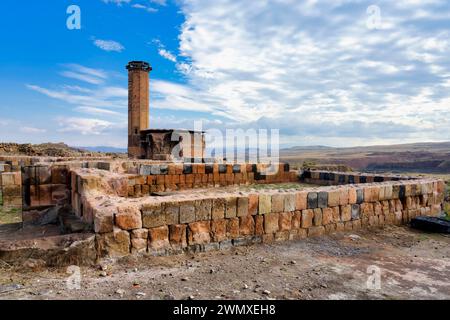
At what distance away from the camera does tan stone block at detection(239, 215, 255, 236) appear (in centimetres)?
534

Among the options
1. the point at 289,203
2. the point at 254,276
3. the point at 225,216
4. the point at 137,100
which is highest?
the point at 137,100

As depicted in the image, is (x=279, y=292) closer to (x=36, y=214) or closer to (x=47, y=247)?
(x=47, y=247)

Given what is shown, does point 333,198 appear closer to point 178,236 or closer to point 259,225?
point 259,225

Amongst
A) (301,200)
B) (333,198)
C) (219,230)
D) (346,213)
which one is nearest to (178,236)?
(219,230)

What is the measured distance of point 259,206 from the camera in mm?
5496

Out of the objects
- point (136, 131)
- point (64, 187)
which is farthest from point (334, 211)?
point (136, 131)

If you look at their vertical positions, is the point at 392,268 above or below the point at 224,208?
below

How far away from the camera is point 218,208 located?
5121 millimetres

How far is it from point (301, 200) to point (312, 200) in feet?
0.98

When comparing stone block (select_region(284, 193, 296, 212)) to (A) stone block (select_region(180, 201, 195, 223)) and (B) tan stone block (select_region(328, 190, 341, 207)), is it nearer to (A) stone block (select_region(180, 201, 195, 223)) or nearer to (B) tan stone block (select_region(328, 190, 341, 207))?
(B) tan stone block (select_region(328, 190, 341, 207))

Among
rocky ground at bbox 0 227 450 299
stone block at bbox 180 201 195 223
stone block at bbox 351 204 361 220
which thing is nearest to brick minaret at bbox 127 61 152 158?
stone block at bbox 351 204 361 220

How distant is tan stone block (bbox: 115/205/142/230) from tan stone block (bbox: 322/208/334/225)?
3639 mm
